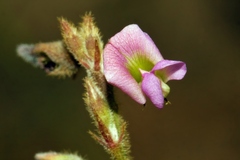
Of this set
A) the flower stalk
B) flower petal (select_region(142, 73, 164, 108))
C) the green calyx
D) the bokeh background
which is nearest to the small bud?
the flower stalk

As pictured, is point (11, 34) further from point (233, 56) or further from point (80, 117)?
point (233, 56)

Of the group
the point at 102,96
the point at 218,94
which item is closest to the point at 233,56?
the point at 218,94

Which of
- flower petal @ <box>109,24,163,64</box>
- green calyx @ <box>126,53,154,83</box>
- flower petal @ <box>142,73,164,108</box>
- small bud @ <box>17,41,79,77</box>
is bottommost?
flower petal @ <box>142,73,164,108</box>

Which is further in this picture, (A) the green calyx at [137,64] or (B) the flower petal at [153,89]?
(A) the green calyx at [137,64]

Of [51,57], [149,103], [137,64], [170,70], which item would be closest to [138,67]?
[137,64]

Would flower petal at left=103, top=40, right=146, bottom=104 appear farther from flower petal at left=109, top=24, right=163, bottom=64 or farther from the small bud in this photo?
the small bud

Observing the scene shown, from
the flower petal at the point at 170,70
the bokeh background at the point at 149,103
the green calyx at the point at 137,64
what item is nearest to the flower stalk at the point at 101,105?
the green calyx at the point at 137,64

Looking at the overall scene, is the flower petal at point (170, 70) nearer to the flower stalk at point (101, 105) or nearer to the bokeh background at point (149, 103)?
the flower stalk at point (101, 105)
